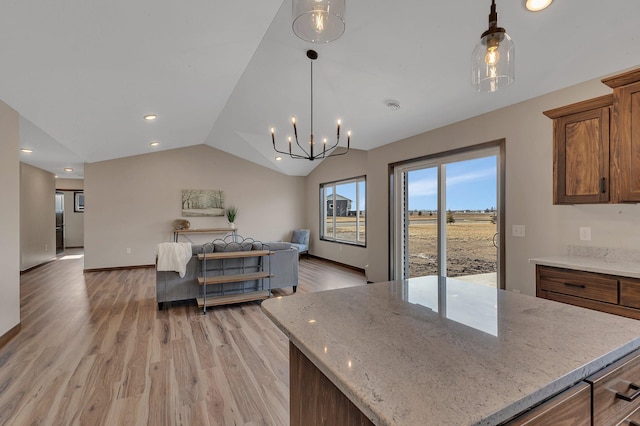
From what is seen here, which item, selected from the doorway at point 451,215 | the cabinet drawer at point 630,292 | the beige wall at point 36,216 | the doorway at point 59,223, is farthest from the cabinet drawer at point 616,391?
the doorway at point 59,223

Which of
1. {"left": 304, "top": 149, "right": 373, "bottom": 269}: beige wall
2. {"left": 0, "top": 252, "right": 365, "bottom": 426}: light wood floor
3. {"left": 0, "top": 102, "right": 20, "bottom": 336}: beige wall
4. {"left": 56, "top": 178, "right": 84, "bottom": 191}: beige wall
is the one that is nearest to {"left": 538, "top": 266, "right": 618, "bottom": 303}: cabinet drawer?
{"left": 0, "top": 252, "right": 365, "bottom": 426}: light wood floor

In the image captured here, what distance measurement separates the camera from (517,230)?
3141mm

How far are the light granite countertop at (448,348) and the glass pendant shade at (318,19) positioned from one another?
118 centimetres

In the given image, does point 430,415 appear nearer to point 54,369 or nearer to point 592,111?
point 592,111

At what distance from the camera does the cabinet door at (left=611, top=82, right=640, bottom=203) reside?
2.05 m

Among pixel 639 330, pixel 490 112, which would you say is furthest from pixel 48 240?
pixel 639 330

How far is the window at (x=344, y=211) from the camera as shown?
22.5ft

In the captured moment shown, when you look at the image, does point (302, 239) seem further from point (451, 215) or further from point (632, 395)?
point (632, 395)

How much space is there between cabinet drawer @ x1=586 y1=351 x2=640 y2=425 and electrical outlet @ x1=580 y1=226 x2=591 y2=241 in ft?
6.98

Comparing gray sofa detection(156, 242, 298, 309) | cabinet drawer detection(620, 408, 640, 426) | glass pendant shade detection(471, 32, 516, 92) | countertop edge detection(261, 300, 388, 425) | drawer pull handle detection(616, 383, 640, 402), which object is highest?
glass pendant shade detection(471, 32, 516, 92)

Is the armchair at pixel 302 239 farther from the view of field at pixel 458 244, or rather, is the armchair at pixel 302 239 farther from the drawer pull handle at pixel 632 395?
the drawer pull handle at pixel 632 395

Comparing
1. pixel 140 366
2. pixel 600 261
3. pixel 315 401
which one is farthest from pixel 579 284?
pixel 140 366

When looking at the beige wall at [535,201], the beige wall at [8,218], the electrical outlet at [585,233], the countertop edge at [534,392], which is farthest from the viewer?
the beige wall at [8,218]

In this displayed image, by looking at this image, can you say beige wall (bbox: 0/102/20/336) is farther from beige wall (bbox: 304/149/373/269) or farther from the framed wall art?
beige wall (bbox: 304/149/373/269)
